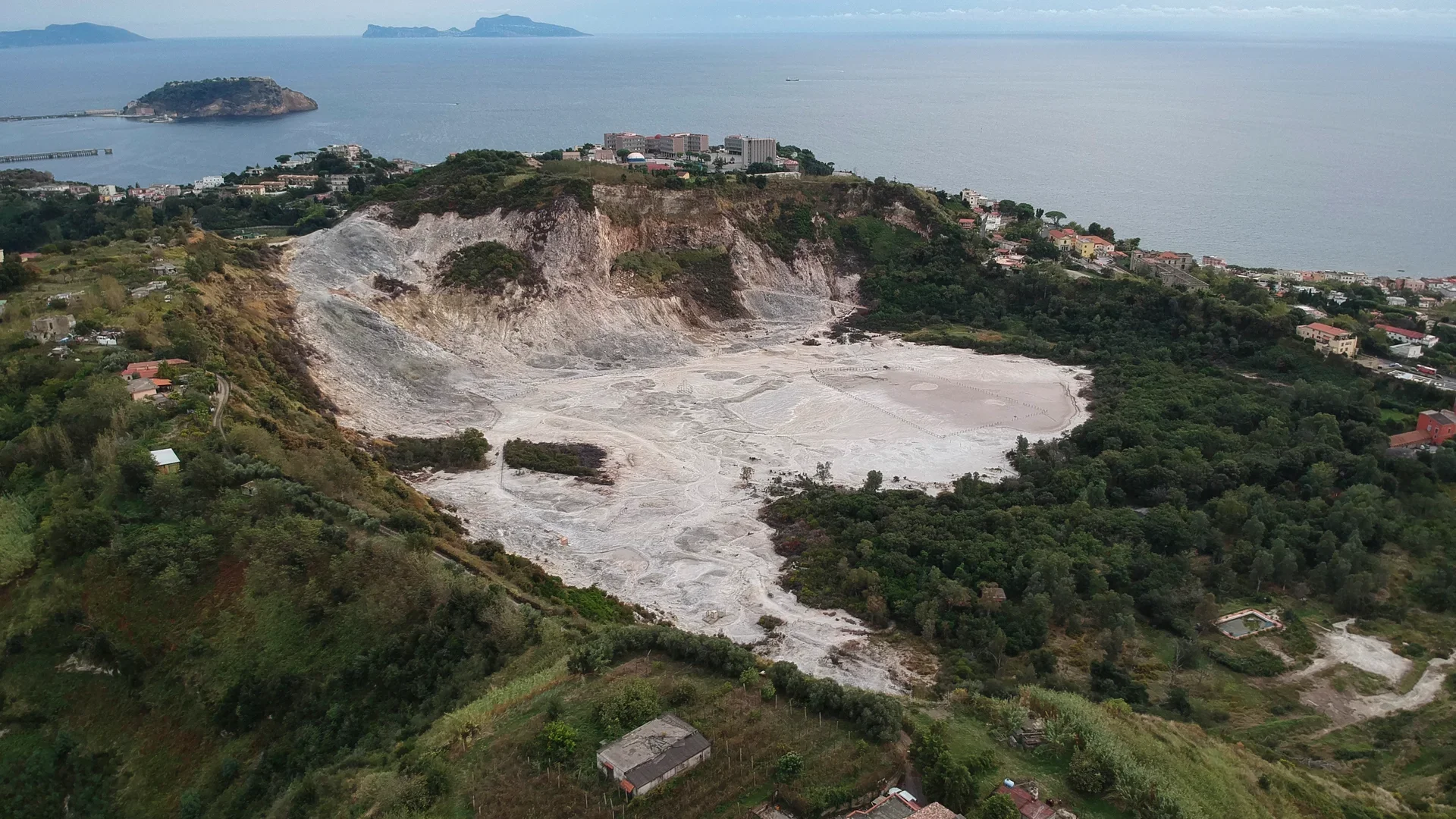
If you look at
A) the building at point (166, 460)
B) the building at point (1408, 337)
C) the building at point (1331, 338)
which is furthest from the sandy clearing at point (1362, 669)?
the building at point (166, 460)

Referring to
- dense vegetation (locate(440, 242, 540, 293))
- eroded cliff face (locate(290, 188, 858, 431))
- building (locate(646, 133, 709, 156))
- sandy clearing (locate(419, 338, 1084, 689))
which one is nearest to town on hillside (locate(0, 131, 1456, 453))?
building (locate(646, 133, 709, 156))

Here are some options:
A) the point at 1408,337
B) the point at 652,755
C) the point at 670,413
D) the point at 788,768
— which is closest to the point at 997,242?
the point at 1408,337

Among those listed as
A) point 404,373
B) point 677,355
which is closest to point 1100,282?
point 677,355

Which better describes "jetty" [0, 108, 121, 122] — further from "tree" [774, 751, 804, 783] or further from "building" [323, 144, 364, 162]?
"tree" [774, 751, 804, 783]

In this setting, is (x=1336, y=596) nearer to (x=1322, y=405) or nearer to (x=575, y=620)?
(x=1322, y=405)

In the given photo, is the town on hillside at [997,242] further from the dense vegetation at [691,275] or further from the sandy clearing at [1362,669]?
the sandy clearing at [1362,669]
